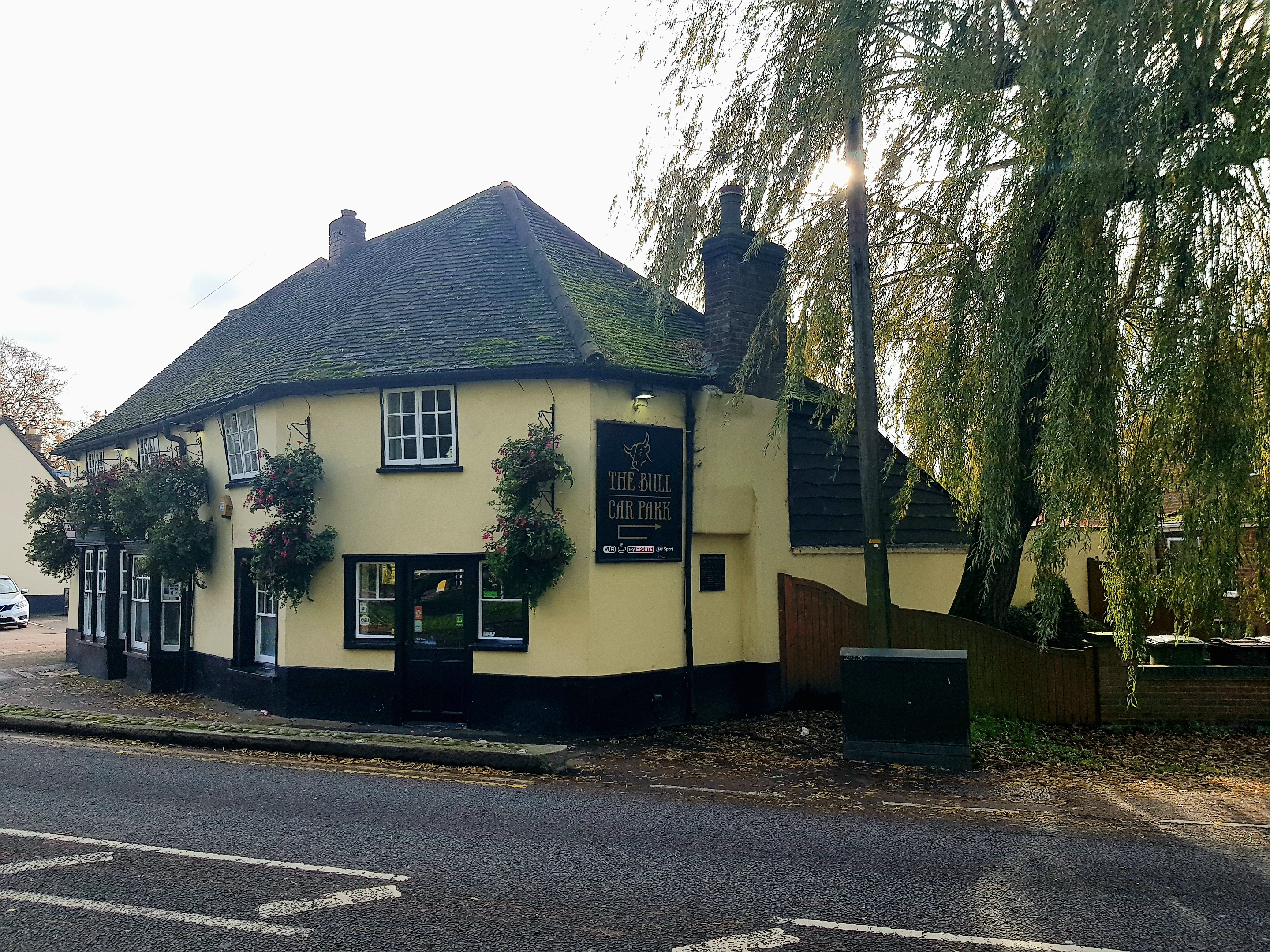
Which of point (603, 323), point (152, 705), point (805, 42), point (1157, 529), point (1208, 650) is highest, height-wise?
point (805, 42)

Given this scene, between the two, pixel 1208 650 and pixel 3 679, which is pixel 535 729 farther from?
pixel 3 679

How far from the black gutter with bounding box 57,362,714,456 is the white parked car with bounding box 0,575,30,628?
21005mm

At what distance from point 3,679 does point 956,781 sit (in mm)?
17728

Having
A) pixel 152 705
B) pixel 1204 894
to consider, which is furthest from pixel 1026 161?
pixel 152 705

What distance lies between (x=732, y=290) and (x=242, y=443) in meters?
8.31

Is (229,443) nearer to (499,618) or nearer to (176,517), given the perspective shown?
(176,517)

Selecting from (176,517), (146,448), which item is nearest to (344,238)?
(146,448)

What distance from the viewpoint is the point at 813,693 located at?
13.5 m

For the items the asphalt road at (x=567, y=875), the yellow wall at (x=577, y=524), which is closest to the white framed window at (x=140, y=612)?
the yellow wall at (x=577, y=524)

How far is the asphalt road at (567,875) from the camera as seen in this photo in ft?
16.0

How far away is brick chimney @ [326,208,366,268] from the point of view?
63.0ft

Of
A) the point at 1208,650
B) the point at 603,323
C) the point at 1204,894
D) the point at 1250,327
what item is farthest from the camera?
the point at 603,323

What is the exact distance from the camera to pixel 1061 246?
9070mm

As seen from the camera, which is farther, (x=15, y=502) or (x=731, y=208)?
(x=15, y=502)
